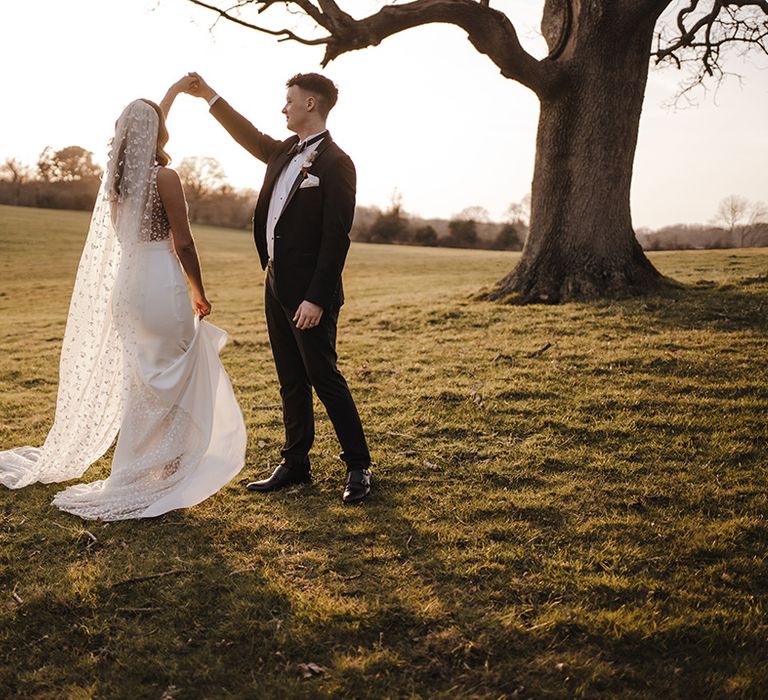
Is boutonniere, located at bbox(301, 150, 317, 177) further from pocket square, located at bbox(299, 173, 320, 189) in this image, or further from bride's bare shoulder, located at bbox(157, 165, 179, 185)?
bride's bare shoulder, located at bbox(157, 165, 179, 185)

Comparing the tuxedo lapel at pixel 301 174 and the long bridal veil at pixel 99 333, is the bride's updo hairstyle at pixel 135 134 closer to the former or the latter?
the long bridal veil at pixel 99 333

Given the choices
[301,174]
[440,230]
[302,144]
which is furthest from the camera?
[440,230]

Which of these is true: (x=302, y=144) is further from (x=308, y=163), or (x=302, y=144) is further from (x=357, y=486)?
(x=357, y=486)

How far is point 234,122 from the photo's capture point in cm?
543

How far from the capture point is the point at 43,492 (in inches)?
205

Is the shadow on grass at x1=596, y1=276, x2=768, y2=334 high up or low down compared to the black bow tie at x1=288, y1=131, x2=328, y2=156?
down

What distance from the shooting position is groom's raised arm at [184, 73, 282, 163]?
17.6ft

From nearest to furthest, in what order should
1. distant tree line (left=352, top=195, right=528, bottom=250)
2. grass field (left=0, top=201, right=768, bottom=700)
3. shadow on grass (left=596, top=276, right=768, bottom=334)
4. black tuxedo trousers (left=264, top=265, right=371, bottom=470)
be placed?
grass field (left=0, top=201, right=768, bottom=700)
black tuxedo trousers (left=264, top=265, right=371, bottom=470)
shadow on grass (left=596, top=276, right=768, bottom=334)
distant tree line (left=352, top=195, right=528, bottom=250)

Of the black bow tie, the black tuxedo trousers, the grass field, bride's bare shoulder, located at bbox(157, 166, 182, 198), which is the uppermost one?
the black bow tie

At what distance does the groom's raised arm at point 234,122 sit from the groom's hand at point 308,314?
1.52m

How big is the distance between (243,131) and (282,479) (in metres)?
2.94

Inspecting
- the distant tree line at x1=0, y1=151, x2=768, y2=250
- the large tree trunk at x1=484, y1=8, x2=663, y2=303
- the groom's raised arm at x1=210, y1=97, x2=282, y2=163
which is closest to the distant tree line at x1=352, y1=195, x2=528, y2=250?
the distant tree line at x1=0, y1=151, x2=768, y2=250

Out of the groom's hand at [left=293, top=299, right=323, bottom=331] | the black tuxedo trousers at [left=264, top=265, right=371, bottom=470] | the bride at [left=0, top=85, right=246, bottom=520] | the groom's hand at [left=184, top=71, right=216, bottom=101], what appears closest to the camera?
the groom's hand at [left=293, top=299, right=323, bottom=331]

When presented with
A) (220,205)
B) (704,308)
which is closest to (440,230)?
(220,205)
